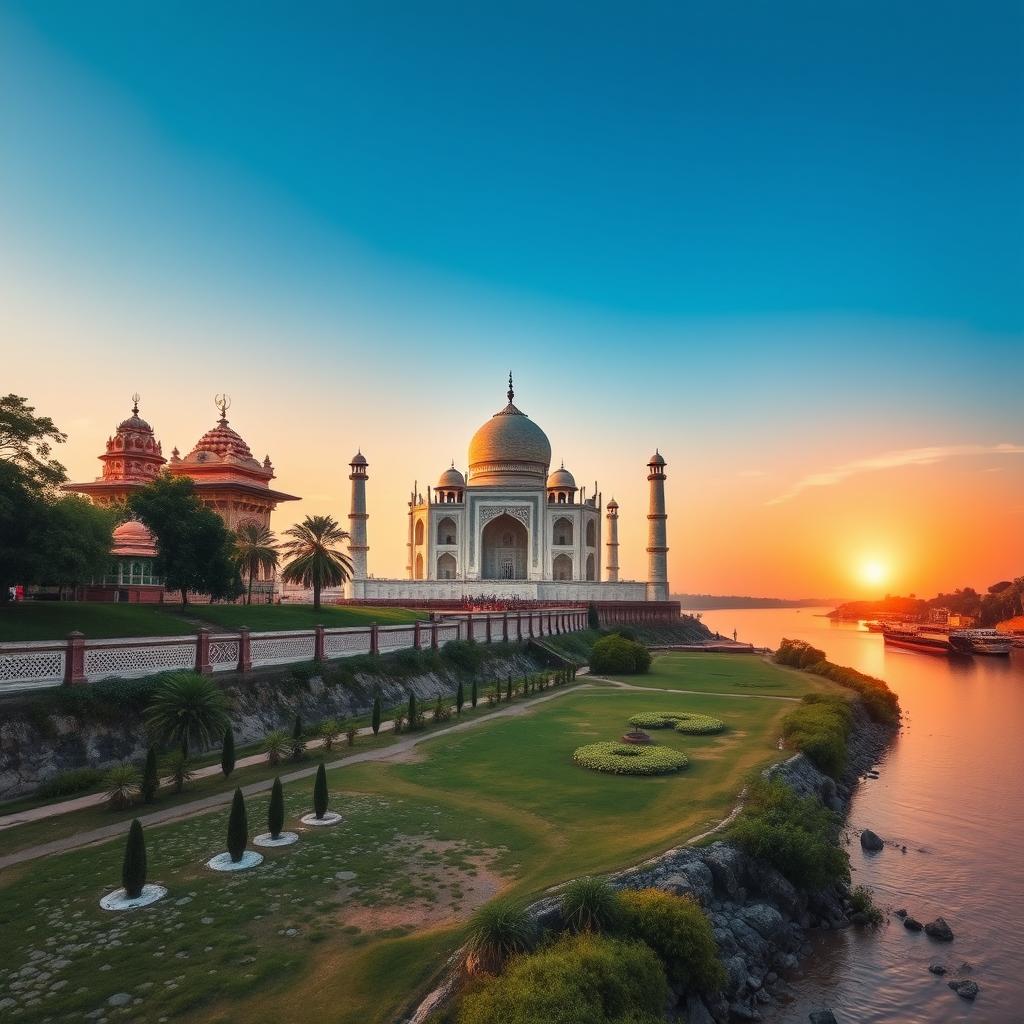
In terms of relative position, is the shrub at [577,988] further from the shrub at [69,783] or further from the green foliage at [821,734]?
the green foliage at [821,734]

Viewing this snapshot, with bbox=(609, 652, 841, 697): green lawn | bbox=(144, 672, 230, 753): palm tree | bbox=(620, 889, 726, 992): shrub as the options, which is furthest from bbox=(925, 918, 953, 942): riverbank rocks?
bbox=(609, 652, 841, 697): green lawn

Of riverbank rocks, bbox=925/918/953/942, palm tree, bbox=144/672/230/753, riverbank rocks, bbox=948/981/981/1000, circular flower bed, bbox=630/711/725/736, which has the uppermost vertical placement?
palm tree, bbox=144/672/230/753

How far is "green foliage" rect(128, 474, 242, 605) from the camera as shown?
3466cm

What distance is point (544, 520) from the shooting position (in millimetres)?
71250

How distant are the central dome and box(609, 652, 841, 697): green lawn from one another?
29542 mm

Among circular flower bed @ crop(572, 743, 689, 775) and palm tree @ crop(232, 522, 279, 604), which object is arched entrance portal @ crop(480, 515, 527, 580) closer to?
palm tree @ crop(232, 522, 279, 604)

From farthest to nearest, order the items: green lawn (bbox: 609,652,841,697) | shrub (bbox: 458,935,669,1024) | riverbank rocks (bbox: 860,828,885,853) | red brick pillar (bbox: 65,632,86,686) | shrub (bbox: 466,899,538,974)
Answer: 1. green lawn (bbox: 609,652,841,697)
2. riverbank rocks (bbox: 860,828,885,853)
3. red brick pillar (bbox: 65,632,86,686)
4. shrub (bbox: 466,899,538,974)
5. shrub (bbox: 458,935,669,1024)

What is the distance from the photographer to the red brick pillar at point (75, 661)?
17837mm

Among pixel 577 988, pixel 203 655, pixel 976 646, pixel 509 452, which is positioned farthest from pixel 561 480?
pixel 577 988

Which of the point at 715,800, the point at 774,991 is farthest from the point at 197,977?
the point at 715,800

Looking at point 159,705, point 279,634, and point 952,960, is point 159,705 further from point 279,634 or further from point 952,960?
point 952,960

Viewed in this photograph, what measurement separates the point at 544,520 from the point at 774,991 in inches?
2356

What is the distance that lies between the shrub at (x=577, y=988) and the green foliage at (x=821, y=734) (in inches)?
536

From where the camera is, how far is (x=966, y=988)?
12086mm
